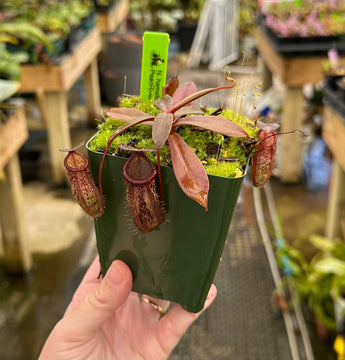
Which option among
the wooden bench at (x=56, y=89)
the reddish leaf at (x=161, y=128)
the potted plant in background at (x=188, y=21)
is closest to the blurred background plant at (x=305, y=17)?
the wooden bench at (x=56, y=89)

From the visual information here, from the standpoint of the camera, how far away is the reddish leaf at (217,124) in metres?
0.63

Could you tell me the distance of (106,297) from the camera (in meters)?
0.76

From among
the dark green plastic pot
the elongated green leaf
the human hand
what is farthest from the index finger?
the elongated green leaf

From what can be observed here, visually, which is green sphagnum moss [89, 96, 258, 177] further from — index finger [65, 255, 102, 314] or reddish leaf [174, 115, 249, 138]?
index finger [65, 255, 102, 314]

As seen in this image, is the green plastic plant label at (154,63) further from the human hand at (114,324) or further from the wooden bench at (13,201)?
the wooden bench at (13,201)

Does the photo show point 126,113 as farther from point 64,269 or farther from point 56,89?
point 56,89

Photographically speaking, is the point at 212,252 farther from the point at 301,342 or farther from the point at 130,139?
the point at 301,342

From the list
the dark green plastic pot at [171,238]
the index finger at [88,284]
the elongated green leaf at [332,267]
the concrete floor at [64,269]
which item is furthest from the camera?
the elongated green leaf at [332,267]

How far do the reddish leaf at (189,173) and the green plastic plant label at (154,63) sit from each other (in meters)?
0.14

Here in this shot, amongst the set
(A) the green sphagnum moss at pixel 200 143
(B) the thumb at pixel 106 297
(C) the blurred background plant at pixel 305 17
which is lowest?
(B) the thumb at pixel 106 297

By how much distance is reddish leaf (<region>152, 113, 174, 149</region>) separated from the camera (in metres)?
0.59

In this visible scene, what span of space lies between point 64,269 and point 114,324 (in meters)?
1.50

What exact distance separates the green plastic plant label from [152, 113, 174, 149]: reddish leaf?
0.11 metres

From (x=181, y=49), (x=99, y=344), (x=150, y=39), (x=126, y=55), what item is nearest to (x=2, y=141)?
(x=99, y=344)
